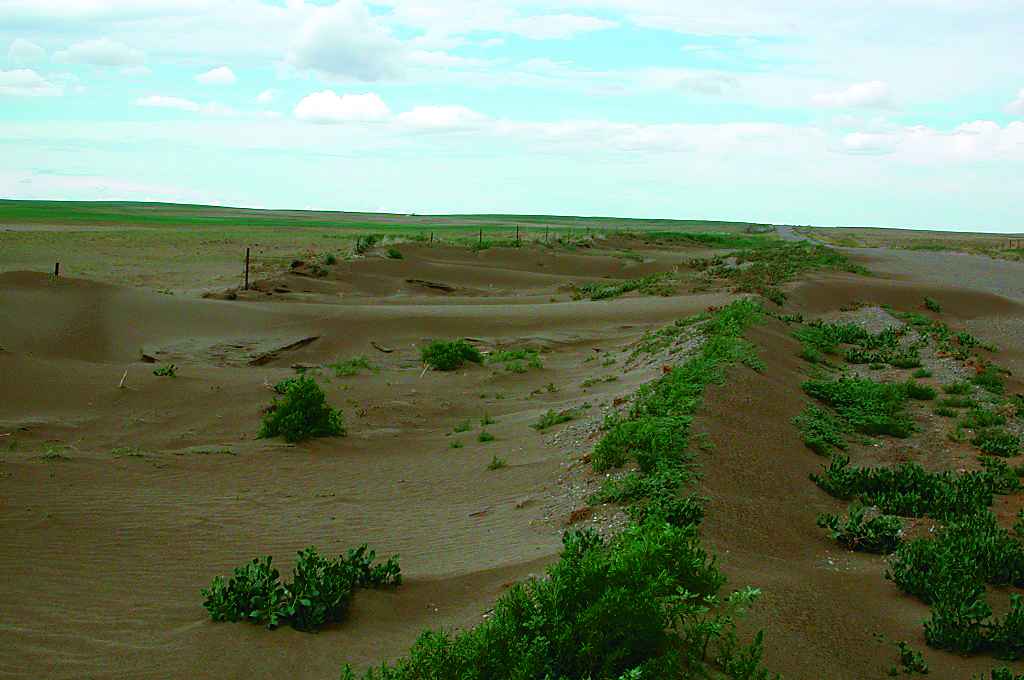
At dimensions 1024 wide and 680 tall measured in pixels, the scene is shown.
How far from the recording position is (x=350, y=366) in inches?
728

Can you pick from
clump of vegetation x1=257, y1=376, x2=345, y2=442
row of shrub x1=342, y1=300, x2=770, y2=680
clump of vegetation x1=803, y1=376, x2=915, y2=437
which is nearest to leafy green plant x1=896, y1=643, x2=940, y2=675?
row of shrub x1=342, y1=300, x2=770, y2=680

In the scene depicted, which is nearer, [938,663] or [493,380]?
[938,663]

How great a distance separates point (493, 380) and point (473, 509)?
26.0ft

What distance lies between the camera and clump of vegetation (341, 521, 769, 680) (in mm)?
4645

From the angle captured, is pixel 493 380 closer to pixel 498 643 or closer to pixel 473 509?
pixel 473 509

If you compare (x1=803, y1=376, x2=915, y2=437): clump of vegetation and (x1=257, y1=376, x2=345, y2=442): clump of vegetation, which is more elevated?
(x1=803, y1=376, x2=915, y2=437): clump of vegetation

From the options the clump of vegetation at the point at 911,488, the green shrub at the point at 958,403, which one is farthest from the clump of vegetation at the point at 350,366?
the clump of vegetation at the point at 911,488

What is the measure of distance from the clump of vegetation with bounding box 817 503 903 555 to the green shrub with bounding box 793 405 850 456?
279 centimetres

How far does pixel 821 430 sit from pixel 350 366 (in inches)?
394

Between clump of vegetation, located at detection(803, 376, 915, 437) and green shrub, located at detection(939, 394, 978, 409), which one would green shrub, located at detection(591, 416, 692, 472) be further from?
green shrub, located at detection(939, 394, 978, 409)

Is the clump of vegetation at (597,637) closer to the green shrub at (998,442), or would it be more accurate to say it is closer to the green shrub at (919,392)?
the green shrub at (998,442)

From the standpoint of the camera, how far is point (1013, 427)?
12.0 metres

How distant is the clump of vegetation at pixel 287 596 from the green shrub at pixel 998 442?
7926mm

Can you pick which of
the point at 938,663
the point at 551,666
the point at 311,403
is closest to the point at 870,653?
the point at 938,663
